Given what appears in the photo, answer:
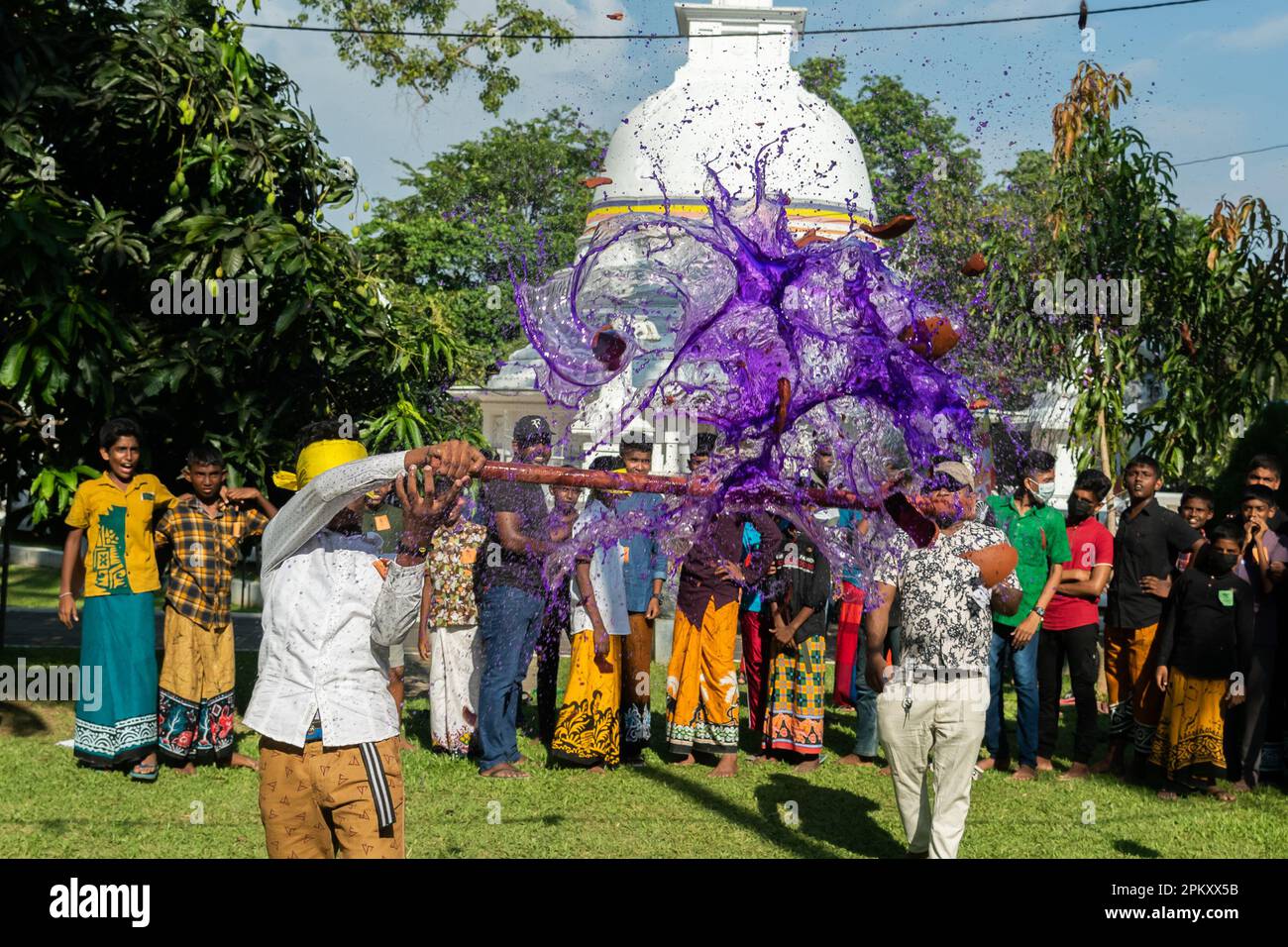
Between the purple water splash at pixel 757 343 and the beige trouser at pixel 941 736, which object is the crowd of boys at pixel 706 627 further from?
the purple water splash at pixel 757 343

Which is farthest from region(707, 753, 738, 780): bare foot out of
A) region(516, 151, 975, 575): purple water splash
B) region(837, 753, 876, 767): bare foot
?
region(516, 151, 975, 575): purple water splash

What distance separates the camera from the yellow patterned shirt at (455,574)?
27.3ft

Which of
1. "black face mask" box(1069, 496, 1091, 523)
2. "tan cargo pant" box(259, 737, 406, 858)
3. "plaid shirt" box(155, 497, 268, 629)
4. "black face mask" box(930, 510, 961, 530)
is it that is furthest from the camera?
"black face mask" box(1069, 496, 1091, 523)

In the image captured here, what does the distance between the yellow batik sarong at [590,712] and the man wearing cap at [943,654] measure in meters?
2.53

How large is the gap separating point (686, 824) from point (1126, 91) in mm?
8100

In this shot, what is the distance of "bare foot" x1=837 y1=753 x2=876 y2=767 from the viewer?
8391mm

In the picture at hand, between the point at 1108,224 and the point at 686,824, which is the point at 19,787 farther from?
the point at 1108,224

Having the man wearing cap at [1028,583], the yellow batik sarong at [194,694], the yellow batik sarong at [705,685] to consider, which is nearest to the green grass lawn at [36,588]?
the yellow batik sarong at [194,694]

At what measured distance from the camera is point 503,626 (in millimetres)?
7945

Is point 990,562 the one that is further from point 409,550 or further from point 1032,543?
point 409,550

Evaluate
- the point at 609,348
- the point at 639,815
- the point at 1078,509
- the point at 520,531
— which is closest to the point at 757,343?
the point at 609,348

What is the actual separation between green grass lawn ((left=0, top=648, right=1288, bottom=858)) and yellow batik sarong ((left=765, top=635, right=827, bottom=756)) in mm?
206

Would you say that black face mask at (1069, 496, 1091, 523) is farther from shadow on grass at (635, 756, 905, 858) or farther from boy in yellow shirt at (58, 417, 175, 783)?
boy in yellow shirt at (58, 417, 175, 783)

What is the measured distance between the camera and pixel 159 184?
881cm
